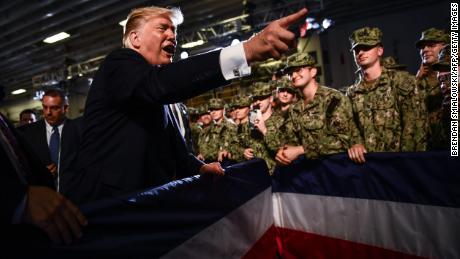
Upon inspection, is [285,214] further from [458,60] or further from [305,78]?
[458,60]

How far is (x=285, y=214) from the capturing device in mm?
2398

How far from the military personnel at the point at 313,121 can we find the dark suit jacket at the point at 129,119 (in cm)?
139

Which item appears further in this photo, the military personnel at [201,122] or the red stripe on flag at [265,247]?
the military personnel at [201,122]

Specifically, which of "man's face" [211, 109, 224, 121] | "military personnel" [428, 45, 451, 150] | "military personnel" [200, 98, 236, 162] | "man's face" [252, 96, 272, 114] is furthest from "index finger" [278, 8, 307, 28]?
"man's face" [211, 109, 224, 121]

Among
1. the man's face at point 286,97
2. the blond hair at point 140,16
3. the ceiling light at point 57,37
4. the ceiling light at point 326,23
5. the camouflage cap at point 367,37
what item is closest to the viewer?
the blond hair at point 140,16

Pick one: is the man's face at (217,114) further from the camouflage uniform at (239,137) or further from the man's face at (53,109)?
the man's face at (53,109)

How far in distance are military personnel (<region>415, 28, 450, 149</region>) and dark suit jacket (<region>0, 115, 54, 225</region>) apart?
313cm

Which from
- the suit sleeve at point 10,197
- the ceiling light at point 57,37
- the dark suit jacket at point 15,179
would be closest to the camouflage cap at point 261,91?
the dark suit jacket at point 15,179

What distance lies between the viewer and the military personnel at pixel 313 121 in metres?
2.59

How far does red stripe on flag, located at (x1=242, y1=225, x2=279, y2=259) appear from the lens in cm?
195

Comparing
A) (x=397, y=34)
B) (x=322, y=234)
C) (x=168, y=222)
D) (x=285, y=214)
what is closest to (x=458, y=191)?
(x=322, y=234)

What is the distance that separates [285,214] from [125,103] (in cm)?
165

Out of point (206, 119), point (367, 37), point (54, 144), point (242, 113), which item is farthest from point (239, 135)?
point (54, 144)

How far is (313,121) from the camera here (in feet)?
10.2
